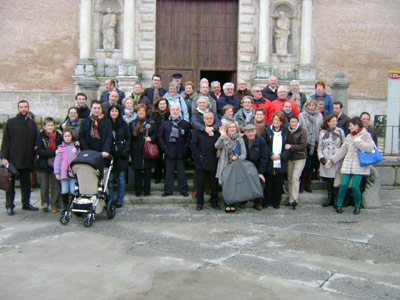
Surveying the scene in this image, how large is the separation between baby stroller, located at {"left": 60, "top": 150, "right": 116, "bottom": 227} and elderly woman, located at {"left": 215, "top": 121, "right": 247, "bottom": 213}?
78.9 inches

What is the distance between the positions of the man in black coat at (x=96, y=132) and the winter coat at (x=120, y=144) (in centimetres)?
19

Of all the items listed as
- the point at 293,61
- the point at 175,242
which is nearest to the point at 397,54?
the point at 293,61

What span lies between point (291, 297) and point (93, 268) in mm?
2174

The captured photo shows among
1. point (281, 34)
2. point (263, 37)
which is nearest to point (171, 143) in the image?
Result: point (263, 37)

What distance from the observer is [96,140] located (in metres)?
7.50

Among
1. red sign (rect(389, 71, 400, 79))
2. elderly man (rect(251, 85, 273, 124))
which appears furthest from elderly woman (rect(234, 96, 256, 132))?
red sign (rect(389, 71, 400, 79))

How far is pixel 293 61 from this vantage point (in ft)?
51.4

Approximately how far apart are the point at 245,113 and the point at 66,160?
3.28 metres

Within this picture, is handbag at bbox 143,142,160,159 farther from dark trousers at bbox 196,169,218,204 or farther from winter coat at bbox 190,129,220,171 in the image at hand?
dark trousers at bbox 196,169,218,204

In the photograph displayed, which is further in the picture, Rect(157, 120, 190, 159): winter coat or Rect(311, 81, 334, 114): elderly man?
Rect(311, 81, 334, 114): elderly man

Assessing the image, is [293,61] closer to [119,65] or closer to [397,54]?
[397,54]

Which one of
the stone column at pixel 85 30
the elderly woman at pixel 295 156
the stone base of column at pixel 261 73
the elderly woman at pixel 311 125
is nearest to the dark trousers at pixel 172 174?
the elderly woman at pixel 295 156

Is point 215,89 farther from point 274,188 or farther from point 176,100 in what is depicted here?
point 274,188

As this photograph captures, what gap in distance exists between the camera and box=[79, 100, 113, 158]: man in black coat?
748 cm
